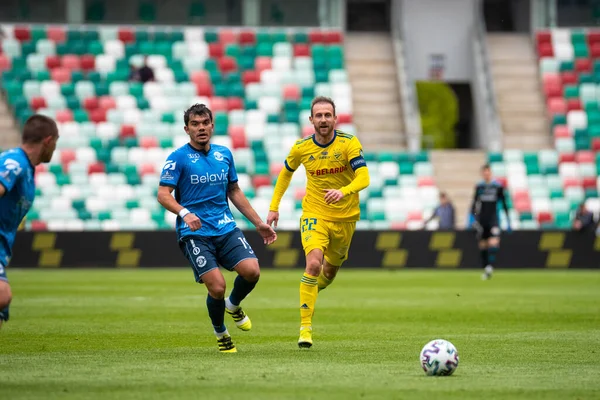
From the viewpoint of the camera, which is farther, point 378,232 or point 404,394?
point 378,232

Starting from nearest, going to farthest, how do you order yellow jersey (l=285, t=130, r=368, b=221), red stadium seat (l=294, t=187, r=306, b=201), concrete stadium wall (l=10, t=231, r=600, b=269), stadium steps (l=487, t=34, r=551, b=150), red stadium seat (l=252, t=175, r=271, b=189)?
yellow jersey (l=285, t=130, r=368, b=221)
concrete stadium wall (l=10, t=231, r=600, b=269)
red stadium seat (l=294, t=187, r=306, b=201)
red stadium seat (l=252, t=175, r=271, b=189)
stadium steps (l=487, t=34, r=551, b=150)

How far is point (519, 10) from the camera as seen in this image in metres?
40.5

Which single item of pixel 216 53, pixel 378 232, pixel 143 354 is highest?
pixel 216 53

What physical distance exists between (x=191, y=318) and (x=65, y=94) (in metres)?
21.5

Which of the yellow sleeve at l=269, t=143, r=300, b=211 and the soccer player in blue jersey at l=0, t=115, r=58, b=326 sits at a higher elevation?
the soccer player in blue jersey at l=0, t=115, r=58, b=326

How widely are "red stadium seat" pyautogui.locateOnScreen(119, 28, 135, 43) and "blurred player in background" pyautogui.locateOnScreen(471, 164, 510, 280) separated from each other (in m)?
15.1

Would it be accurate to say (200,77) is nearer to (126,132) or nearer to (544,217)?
(126,132)

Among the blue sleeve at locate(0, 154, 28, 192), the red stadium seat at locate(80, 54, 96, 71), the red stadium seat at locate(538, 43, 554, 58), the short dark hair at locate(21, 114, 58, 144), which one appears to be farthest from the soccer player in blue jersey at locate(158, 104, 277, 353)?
the red stadium seat at locate(538, 43, 554, 58)

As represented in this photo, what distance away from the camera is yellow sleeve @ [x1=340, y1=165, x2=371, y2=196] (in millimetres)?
11319

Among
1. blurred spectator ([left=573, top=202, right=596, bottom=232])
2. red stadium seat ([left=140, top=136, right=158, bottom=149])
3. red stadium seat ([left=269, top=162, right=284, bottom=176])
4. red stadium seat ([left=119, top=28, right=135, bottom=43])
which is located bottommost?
blurred spectator ([left=573, top=202, right=596, bottom=232])

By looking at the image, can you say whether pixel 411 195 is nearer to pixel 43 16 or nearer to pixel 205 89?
pixel 205 89

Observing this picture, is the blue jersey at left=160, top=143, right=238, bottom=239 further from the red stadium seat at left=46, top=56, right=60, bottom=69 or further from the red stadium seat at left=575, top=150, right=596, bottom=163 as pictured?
the red stadium seat at left=46, top=56, right=60, bottom=69

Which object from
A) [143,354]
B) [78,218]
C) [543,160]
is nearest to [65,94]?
[78,218]

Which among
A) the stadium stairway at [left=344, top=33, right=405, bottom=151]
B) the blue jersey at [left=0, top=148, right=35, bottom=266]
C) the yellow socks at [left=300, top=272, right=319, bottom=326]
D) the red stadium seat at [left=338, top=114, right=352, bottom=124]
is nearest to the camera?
the blue jersey at [left=0, top=148, right=35, bottom=266]
